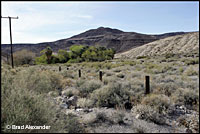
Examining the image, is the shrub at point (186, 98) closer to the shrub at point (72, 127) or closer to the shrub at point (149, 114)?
the shrub at point (149, 114)

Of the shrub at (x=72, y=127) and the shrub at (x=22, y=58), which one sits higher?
the shrub at (x=22, y=58)

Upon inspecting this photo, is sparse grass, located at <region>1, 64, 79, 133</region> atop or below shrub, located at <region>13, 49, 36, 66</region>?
below

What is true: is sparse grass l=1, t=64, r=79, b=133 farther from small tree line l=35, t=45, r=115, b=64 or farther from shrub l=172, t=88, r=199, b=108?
small tree line l=35, t=45, r=115, b=64

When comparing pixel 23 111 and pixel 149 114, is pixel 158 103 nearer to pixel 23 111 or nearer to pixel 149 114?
pixel 149 114

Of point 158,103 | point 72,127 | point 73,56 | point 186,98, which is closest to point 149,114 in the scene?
point 158,103

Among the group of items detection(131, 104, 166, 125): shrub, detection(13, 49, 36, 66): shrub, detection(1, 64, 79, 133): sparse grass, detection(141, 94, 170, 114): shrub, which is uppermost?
detection(13, 49, 36, 66): shrub

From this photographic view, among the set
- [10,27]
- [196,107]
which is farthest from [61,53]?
[196,107]

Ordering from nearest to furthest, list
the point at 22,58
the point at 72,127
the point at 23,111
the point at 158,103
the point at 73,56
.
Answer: the point at 23,111, the point at 72,127, the point at 158,103, the point at 22,58, the point at 73,56

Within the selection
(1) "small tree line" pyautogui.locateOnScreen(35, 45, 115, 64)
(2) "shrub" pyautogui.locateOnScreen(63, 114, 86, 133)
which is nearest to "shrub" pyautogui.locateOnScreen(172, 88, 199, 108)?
(2) "shrub" pyautogui.locateOnScreen(63, 114, 86, 133)

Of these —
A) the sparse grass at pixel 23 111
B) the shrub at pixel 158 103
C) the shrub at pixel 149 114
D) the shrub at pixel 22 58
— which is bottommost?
the shrub at pixel 149 114

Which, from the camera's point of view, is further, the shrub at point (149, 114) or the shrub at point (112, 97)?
the shrub at point (112, 97)

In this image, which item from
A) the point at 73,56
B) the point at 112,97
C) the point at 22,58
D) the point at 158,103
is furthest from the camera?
→ the point at 73,56

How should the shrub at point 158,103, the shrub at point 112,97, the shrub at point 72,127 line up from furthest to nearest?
the shrub at point 112,97 < the shrub at point 158,103 < the shrub at point 72,127

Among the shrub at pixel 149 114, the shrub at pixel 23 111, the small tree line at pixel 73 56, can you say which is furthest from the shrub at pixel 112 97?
the small tree line at pixel 73 56
